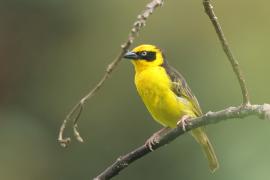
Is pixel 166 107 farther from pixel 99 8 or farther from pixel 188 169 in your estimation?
pixel 99 8

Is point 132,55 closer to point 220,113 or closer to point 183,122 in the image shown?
point 183,122

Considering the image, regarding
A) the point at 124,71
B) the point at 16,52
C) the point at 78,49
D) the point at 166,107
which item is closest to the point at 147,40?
the point at 124,71

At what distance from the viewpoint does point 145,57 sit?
5.20 m

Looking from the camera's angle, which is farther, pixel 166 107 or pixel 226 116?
pixel 166 107

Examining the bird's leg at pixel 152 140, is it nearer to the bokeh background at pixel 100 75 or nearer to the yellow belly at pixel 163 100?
the yellow belly at pixel 163 100

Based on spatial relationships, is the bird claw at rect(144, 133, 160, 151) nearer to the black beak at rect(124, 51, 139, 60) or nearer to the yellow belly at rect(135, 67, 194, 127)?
the yellow belly at rect(135, 67, 194, 127)

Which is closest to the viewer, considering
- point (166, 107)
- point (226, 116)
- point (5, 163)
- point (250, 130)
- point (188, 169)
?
point (226, 116)

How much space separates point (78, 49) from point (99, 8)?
0.66 metres

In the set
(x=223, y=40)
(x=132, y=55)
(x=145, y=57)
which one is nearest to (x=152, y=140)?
(x=132, y=55)

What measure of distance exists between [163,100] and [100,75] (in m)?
4.18

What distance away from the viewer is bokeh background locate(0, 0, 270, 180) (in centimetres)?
759

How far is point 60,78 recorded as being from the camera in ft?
30.5

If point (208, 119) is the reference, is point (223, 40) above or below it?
above

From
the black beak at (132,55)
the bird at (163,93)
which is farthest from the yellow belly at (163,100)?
the black beak at (132,55)
